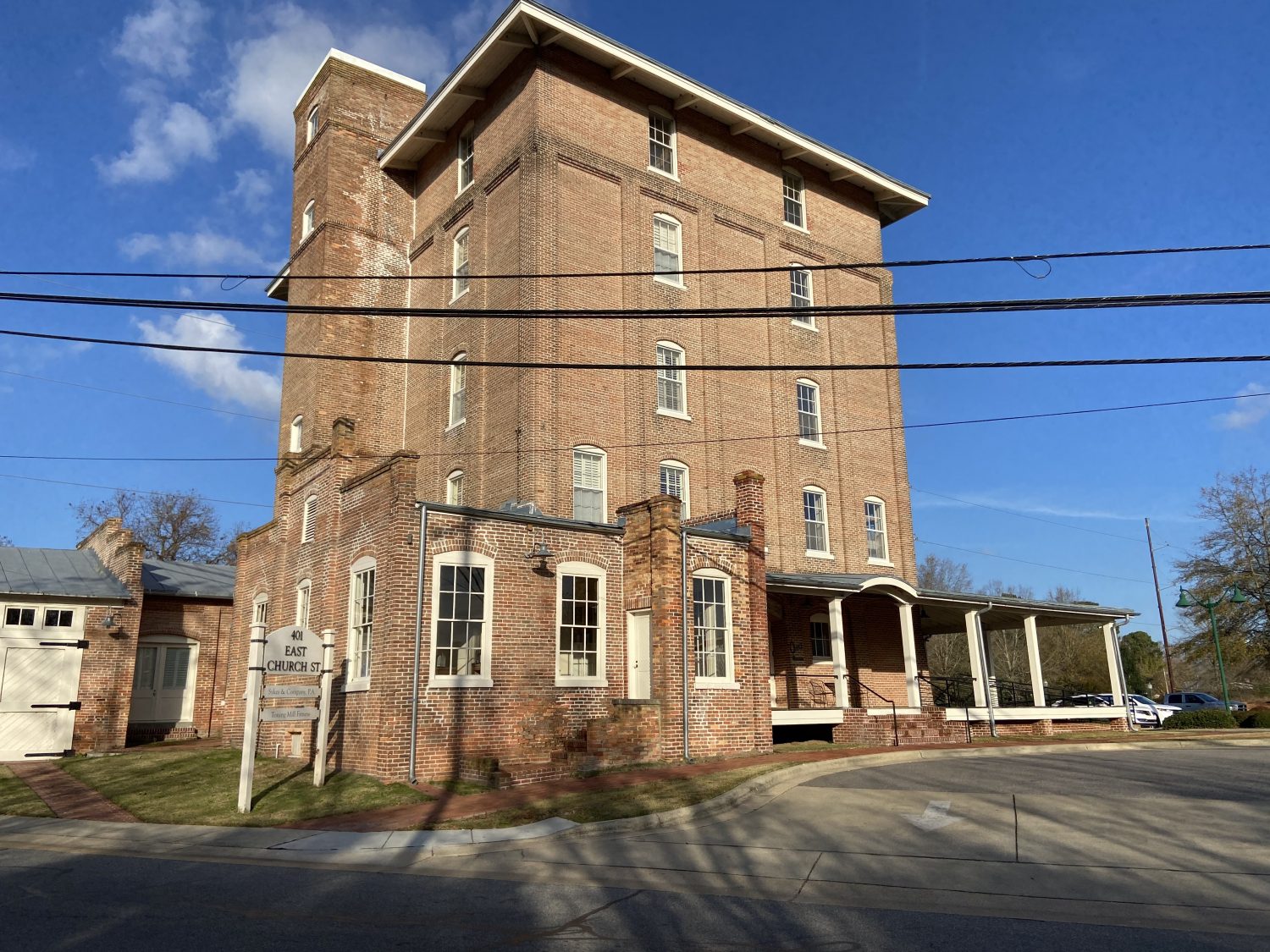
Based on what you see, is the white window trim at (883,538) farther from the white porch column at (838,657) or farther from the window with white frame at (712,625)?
the window with white frame at (712,625)

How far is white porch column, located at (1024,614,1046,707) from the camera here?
26655 mm

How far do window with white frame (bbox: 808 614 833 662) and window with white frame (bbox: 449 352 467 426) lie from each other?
37.5ft

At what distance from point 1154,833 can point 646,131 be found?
23.2 m

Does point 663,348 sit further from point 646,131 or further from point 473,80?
point 473,80

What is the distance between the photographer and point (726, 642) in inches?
760

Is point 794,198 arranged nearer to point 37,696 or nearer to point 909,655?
point 909,655

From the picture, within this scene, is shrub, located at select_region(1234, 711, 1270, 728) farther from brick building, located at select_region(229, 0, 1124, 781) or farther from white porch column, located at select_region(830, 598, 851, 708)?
white porch column, located at select_region(830, 598, 851, 708)

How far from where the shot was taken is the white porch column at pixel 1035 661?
2665cm

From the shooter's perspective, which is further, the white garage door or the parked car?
the parked car

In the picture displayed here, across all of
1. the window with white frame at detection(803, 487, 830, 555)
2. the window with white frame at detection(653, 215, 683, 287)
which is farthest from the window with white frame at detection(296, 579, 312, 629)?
the window with white frame at detection(803, 487, 830, 555)

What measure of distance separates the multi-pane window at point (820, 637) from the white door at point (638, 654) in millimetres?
9093

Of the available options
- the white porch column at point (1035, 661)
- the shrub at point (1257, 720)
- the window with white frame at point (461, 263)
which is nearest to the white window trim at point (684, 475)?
the window with white frame at point (461, 263)

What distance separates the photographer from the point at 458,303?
92.3 ft

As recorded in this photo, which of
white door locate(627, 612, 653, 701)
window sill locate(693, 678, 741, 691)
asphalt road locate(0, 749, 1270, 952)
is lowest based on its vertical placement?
asphalt road locate(0, 749, 1270, 952)
